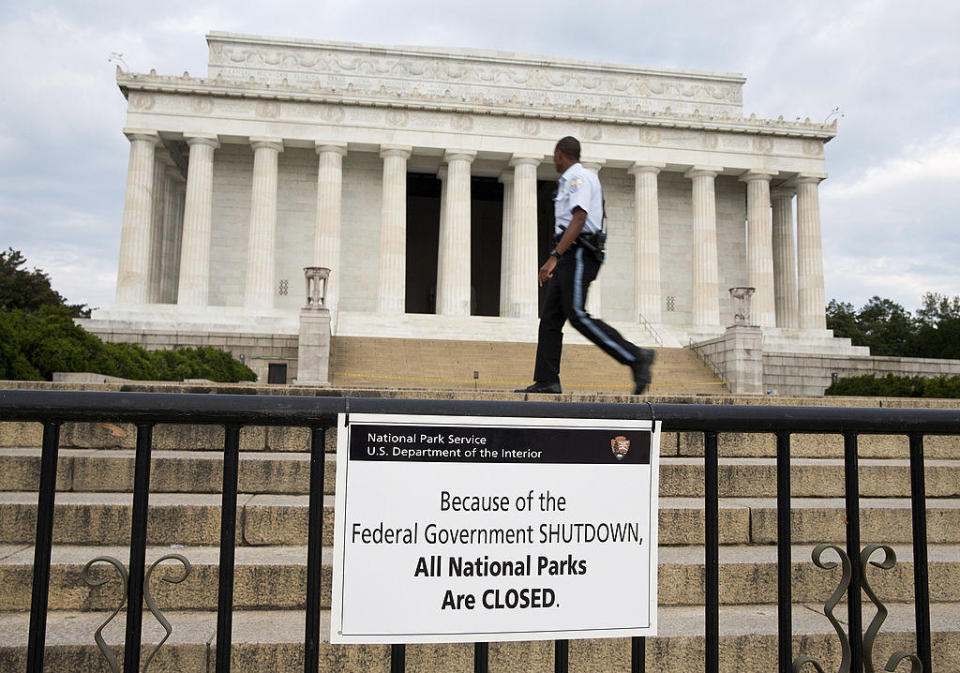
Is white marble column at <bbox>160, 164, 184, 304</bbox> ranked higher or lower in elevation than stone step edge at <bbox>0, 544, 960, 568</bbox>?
higher

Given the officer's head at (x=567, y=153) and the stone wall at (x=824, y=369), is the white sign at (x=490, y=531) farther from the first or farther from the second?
the stone wall at (x=824, y=369)

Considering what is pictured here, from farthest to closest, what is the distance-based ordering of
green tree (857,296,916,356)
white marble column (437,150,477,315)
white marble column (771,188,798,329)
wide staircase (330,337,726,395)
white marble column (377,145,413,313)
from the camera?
green tree (857,296,916,356) < white marble column (771,188,798,329) < white marble column (437,150,477,315) < white marble column (377,145,413,313) < wide staircase (330,337,726,395)

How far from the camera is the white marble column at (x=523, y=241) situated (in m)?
39.1

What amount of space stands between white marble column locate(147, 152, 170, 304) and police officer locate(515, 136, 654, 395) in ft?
116

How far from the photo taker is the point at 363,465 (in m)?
2.45

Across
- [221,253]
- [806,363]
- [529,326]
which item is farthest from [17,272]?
[806,363]

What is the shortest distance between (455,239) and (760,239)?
17031 millimetres

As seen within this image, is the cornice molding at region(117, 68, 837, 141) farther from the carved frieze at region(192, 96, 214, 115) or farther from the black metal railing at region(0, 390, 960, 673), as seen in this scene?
the black metal railing at region(0, 390, 960, 673)

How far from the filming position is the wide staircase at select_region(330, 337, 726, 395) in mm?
26078

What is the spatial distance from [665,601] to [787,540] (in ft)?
7.75

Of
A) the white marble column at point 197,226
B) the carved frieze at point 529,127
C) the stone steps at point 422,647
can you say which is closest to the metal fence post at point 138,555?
the stone steps at point 422,647

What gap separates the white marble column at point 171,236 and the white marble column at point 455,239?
604 inches

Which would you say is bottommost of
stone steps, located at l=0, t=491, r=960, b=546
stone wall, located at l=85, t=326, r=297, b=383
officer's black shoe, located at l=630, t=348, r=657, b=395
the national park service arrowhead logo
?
stone steps, located at l=0, t=491, r=960, b=546

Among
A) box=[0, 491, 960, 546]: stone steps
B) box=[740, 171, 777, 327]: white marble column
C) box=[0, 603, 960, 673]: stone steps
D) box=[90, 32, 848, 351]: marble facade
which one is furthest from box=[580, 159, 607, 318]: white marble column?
box=[0, 603, 960, 673]: stone steps
